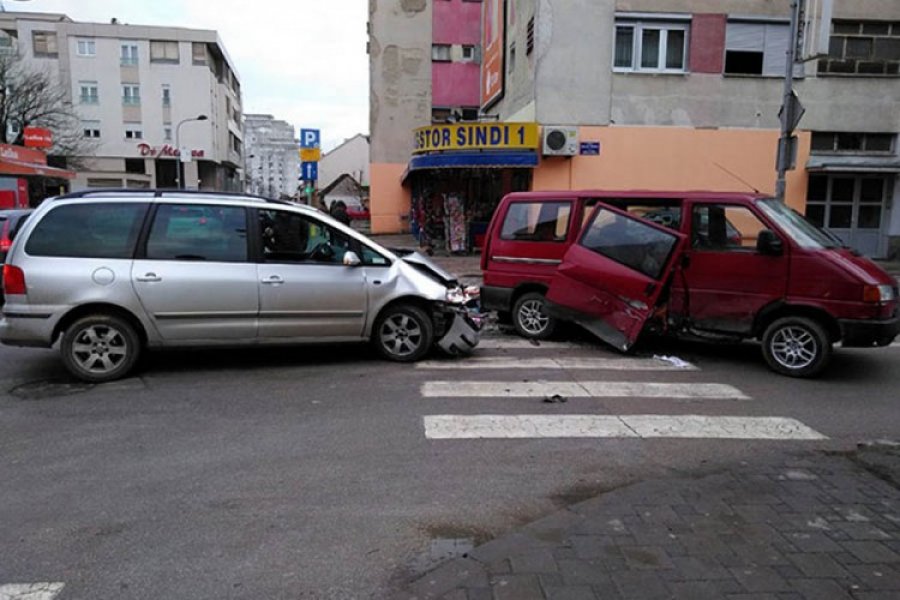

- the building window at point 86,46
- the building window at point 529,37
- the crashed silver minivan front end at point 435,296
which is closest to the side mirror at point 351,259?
the crashed silver minivan front end at point 435,296

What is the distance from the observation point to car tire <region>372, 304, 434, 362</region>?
7828 mm

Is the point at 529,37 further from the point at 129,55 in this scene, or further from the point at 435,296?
the point at 129,55

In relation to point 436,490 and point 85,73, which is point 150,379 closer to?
point 436,490

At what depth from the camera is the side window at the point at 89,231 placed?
6914mm

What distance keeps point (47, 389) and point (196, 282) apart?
1.69 m

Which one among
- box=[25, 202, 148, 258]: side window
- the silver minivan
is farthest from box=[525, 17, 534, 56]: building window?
box=[25, 202, 148, 258]: side window

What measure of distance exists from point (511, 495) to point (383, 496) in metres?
0.79

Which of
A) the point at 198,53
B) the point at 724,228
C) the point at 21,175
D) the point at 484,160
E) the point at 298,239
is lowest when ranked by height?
the point at 298,239

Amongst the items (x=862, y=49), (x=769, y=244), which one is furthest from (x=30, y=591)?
(x=862, y=49)

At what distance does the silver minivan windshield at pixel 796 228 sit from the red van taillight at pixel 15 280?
303 inches

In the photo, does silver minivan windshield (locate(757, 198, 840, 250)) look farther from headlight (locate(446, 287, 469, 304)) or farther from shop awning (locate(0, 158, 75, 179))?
shop awning (locate(0, 158, 75, 179))

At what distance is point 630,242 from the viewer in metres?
8.02

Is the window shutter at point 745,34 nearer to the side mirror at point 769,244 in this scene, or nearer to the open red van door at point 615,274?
the open red van door at point 615,274

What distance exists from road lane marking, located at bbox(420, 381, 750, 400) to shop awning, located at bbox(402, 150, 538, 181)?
41.0ft
